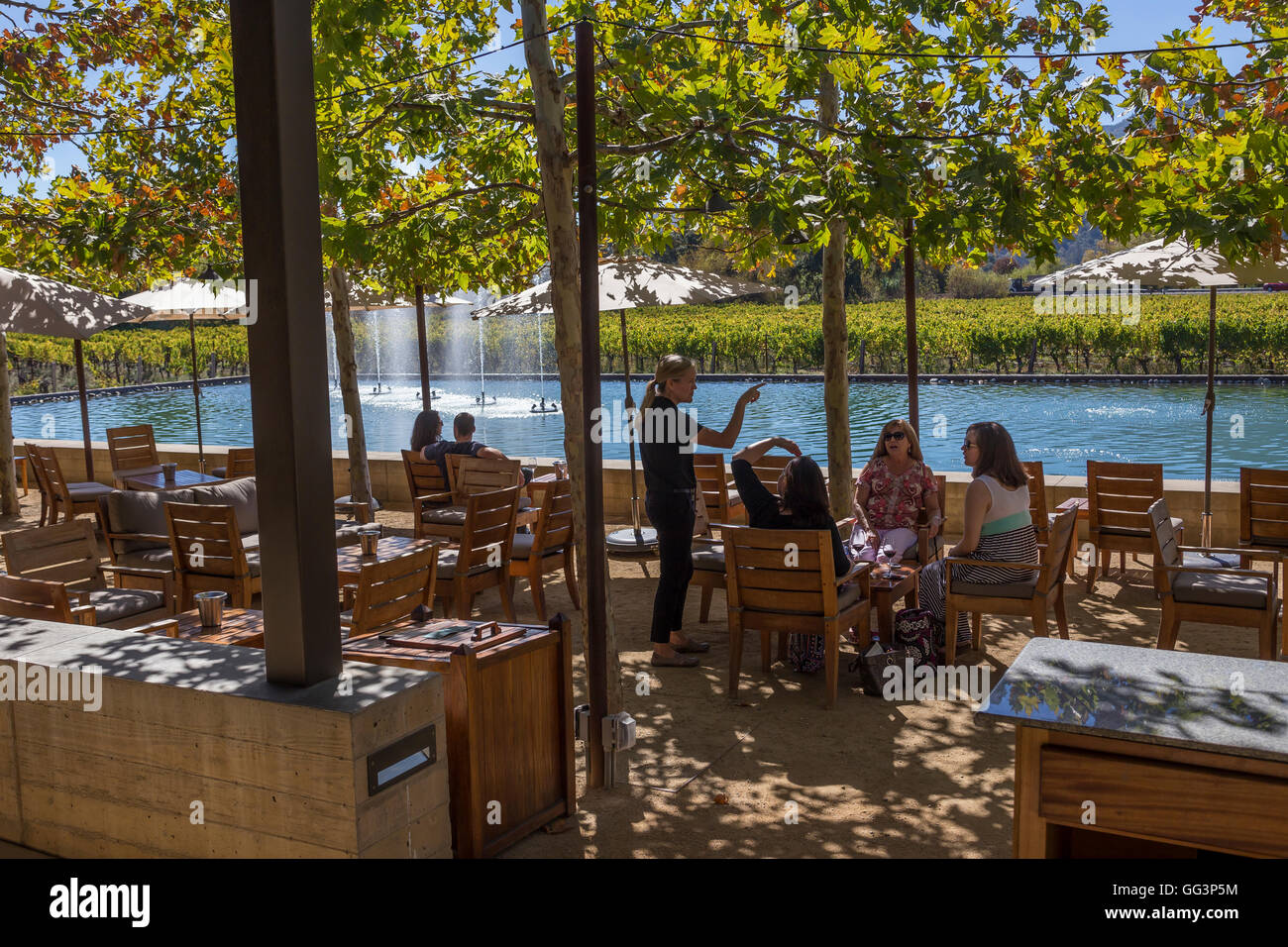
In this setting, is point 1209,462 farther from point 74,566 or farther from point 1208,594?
point 74,566

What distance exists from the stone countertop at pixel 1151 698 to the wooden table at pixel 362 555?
3547mm

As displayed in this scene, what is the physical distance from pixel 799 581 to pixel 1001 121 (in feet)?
11.9

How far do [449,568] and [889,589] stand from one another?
271 cm

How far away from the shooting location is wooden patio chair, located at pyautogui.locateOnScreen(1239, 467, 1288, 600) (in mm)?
7324

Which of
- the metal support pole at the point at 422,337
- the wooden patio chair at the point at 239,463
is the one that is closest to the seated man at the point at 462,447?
the metal support pole at the point at 422,337

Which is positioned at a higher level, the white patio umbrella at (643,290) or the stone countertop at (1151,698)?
the white patio umbrella at (643,290)

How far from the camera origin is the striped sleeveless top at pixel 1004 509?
6383 mm

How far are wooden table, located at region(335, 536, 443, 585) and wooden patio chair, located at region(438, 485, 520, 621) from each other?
33 centimetres

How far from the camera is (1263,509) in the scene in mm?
7391

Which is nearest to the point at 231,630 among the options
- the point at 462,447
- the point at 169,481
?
the point at 462,447

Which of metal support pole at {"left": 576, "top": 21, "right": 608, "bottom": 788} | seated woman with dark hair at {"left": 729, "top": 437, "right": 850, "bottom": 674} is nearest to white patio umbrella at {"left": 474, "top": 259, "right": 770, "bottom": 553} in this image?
seated woman with dark hair at {"left": 729, "top": 437, "right": 850, "bottom": 674}

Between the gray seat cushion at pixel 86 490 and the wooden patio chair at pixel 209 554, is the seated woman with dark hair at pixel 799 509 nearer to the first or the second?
the wooden patio chair at pixel 209 554
